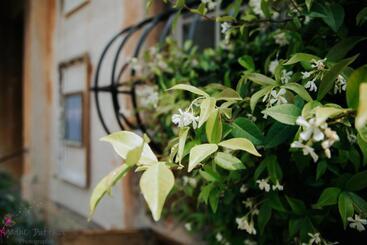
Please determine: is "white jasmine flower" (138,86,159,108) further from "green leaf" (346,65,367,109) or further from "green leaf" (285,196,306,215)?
"green leaf" (346,65,367,109)

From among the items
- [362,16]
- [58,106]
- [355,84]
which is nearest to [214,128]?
[355,84]

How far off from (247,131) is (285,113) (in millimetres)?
135

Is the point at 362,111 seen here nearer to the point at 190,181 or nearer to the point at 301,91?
the point at 301,91

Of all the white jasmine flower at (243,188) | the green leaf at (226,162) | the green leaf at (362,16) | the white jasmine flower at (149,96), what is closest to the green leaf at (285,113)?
the green leaf at (226,162)

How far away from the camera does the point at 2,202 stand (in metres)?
2.46

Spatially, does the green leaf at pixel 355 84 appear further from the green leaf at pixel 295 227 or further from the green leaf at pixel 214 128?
the green leaf at pixel 295 227

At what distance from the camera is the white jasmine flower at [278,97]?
2.70 feet

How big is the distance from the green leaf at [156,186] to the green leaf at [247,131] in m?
0.25

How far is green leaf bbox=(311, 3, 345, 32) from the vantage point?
3.19 ft

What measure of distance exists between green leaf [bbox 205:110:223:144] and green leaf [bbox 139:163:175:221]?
0.14 m

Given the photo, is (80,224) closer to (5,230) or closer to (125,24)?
(125,24)

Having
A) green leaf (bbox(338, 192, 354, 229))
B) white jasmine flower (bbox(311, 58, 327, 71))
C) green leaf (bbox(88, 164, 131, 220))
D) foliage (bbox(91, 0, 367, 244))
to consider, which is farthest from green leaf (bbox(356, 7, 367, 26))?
green leaf (bbox(88, 164, 131, 220))

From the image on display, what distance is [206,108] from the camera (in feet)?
2.42

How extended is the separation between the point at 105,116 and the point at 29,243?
6.92ft
